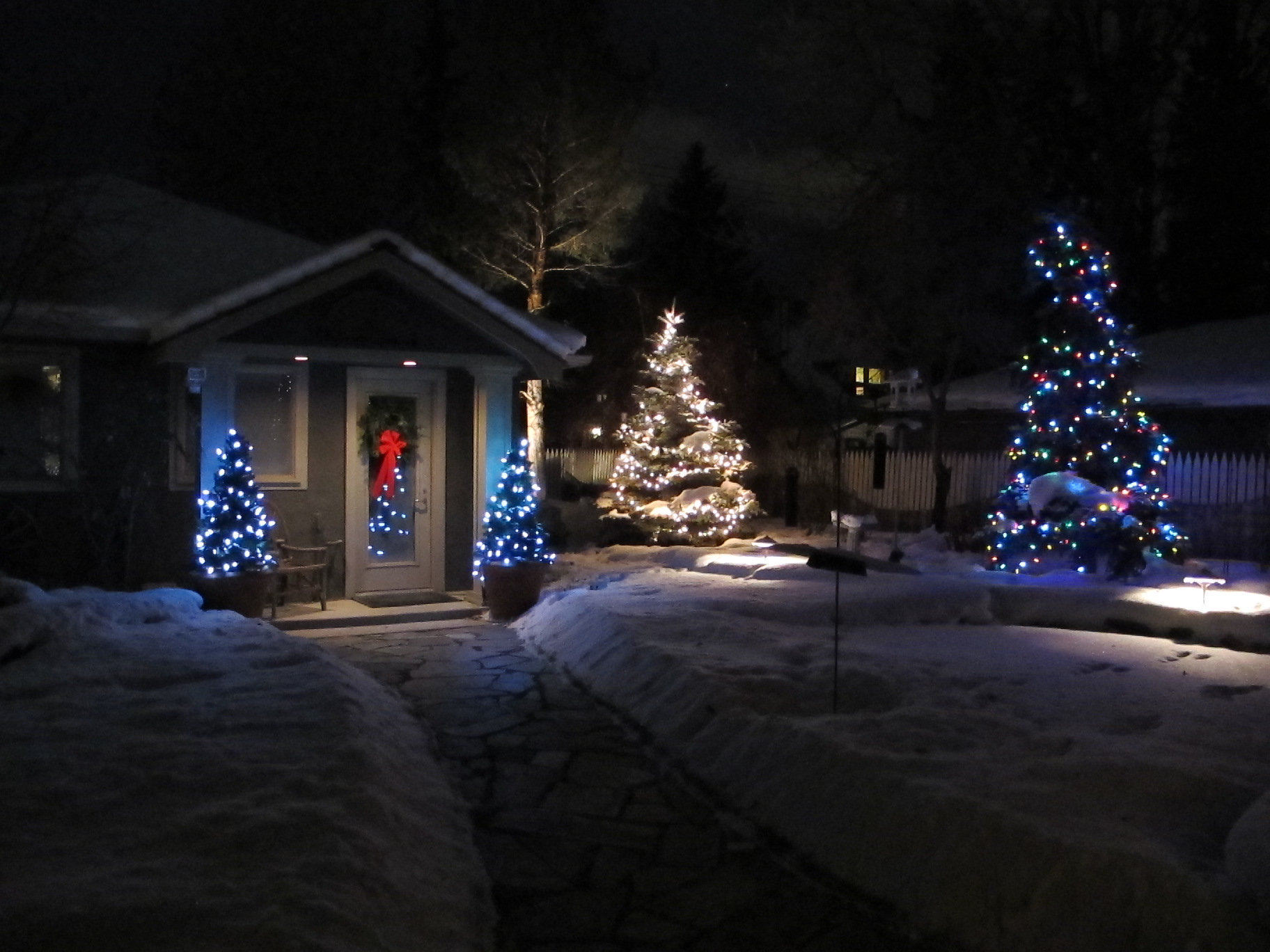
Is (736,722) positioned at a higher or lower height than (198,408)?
lower

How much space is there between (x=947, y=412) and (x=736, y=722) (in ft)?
68.9

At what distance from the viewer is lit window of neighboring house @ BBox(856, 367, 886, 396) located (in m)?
32.0

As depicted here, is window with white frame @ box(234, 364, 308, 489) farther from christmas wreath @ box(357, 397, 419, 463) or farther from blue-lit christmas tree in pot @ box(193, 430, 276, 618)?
blue-lit christmas tree in pot @ box(193, 430, 276, 618)

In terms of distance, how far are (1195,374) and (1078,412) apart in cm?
812

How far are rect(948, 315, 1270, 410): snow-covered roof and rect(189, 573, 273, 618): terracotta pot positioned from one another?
1241cm

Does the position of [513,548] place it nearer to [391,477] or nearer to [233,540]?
[391,477]

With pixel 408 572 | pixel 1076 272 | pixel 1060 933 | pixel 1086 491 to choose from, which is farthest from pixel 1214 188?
pixel 1060 933

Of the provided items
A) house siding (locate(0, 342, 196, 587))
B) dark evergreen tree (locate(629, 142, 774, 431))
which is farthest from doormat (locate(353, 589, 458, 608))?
dark evergreen tree (locate(629, 142, 774, 431))

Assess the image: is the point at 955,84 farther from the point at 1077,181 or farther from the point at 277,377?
the point at 277,377

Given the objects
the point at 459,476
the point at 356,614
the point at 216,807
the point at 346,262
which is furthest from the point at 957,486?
the point at 216,807

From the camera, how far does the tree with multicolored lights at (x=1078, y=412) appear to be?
15203mm

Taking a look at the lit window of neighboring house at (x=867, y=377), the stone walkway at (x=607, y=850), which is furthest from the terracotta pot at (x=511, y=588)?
the lit window of neighboring house at (x=867, y=377)

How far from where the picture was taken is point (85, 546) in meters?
12.2

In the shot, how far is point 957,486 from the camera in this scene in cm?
2170
